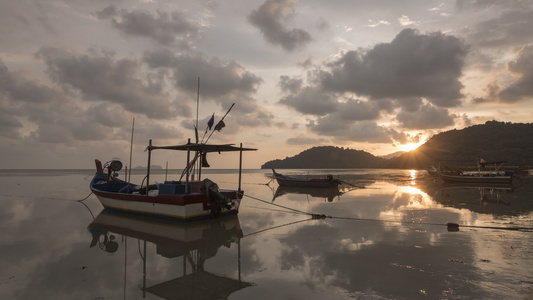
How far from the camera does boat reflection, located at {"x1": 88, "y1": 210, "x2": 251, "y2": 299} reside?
6.54m

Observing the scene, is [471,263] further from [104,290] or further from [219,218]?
[219,218]

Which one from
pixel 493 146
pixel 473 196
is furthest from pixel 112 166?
pixel 493 146

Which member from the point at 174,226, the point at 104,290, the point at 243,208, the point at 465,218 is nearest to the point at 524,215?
the point at 465,218

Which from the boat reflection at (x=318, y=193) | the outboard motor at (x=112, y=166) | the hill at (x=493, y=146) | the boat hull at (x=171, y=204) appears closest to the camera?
the boat hull at (x=171, y=204)

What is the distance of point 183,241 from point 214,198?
4030 mm

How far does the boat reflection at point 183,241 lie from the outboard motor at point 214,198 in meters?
0.62

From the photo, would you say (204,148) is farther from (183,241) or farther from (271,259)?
(271,259)

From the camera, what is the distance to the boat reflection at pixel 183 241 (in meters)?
6.54

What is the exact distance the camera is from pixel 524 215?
15859mm

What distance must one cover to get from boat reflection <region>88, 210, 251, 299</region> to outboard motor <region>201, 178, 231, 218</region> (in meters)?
0.62

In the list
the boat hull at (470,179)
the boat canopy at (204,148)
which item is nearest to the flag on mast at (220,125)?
the boat canopy at (204,148)

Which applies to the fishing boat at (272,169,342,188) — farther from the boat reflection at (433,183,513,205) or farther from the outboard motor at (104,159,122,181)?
the outboard motor at (104,159,122,181)

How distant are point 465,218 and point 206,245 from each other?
13651 mm

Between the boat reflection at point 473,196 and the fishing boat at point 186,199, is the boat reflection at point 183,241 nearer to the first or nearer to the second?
the fishing boat at point 186,199
